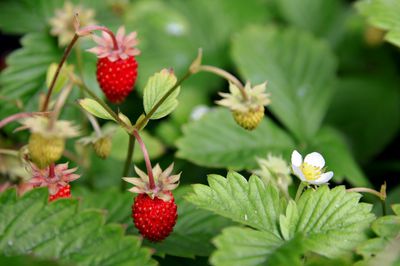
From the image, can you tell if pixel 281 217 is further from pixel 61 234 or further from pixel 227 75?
pixel 61 234

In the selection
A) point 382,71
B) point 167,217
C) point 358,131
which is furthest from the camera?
point 382,71

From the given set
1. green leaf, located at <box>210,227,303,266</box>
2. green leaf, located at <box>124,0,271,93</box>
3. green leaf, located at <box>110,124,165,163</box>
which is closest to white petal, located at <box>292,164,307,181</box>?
green leaf, located at <box>210,227,303,266</box>

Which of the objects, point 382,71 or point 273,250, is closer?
point 273,250

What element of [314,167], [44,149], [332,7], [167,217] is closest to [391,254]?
[314,167]

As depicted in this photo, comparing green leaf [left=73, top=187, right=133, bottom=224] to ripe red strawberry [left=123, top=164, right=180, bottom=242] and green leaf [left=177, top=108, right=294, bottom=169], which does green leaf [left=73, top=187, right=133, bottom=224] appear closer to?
ripe red strawberry [left=123, top=164, right=180, bottom=242]

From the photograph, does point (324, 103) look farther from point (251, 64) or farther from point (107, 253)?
point (107, 253)

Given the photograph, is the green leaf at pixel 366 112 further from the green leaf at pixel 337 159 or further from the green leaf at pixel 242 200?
the green leaf at pixel 242 200

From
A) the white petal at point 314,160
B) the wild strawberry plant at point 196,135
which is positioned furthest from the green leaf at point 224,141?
the white petal at point 314,160

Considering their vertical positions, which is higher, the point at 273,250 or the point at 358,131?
the point at 273,250
